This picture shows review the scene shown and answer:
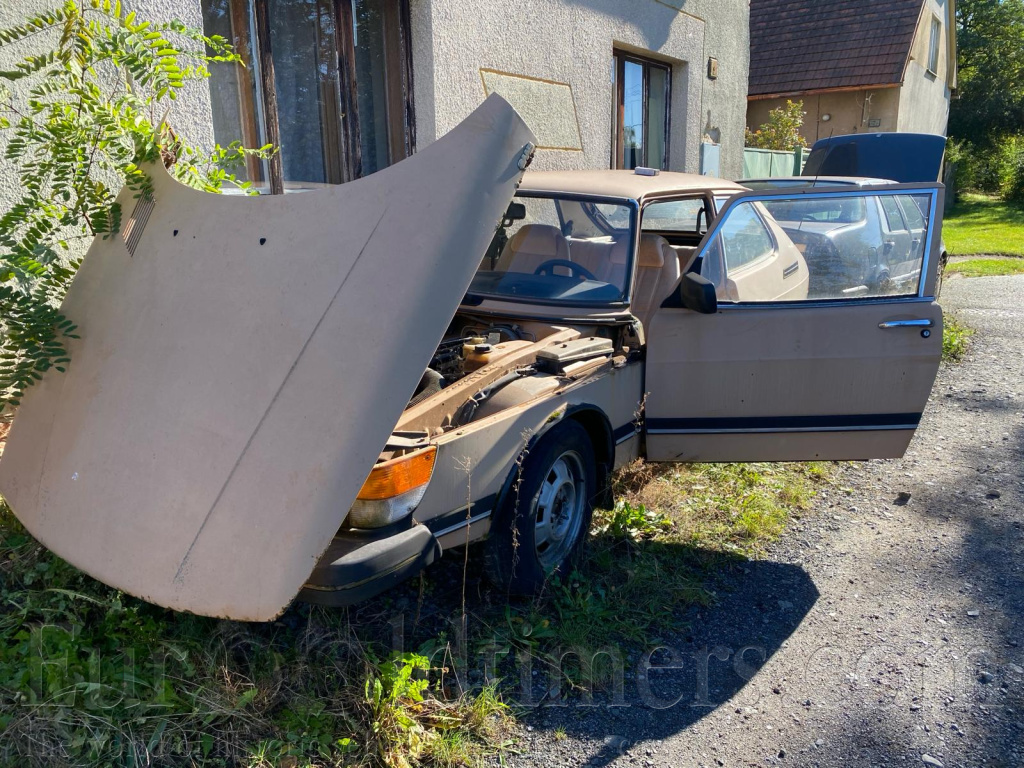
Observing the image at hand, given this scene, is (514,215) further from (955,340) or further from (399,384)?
(955,340)

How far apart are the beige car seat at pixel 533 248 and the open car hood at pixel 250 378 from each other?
1.62 metres

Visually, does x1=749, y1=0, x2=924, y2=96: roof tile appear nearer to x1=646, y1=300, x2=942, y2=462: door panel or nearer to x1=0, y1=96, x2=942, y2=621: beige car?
x1=0, y1=96, x2=942, y2=621: beige car

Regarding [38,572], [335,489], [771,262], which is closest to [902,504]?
[771,262]

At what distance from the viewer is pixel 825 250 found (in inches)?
169

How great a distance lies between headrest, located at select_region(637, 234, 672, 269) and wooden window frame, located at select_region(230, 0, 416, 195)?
100 inches

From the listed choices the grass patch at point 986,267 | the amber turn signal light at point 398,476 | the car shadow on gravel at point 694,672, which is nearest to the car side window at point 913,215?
the car shadow on gravel at point 694,672

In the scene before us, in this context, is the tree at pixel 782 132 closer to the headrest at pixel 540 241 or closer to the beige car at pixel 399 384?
the headrest at pixel 540 241

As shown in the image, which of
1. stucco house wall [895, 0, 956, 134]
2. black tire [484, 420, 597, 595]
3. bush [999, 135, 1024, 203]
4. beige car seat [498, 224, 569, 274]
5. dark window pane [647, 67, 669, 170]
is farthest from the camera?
bush [999, 135, 1024, 203]

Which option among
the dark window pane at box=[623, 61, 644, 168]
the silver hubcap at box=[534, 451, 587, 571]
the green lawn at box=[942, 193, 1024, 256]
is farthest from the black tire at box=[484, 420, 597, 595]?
the green lawn at box=[942, 193, 1024, 256]

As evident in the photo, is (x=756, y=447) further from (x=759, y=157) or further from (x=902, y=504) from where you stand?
(x=759, y=157)

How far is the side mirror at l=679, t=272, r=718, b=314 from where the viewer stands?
392cm

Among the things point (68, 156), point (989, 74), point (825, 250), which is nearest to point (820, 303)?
point (825, 250)

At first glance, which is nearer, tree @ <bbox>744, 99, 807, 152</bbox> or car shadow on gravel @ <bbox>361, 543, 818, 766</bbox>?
car shadow on gravel @ <bbox>361, 543, 818, 766</bbox>

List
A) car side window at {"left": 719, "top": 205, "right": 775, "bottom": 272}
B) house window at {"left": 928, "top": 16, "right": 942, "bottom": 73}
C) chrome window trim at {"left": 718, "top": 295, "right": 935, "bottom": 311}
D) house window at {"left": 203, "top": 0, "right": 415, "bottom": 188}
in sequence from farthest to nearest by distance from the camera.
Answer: house window at {"left": 928, "top": 16, "right": 942, "bottom": 73}
house window at {"left": 203, "top": 0, "right": 415, "bottom": 188}
car side window at {"left": 719, "top": 205, "right": 775, "bottom": 272}
chrome window trim at {"left": 718, "top": 295, "right": 935, "bottom": 311}
